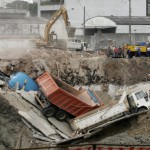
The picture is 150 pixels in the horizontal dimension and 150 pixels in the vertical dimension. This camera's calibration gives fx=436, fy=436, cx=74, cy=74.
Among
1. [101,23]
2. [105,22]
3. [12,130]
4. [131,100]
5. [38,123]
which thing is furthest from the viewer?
[105,22]

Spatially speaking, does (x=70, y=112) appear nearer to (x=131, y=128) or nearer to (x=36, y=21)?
(x=131, y=128)

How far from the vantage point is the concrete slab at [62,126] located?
1795cm

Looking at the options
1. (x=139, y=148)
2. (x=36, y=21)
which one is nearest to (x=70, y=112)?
(x=139, y=148)

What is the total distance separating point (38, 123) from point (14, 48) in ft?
53.8

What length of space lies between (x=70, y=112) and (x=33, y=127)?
255cm

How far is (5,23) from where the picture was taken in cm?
6141

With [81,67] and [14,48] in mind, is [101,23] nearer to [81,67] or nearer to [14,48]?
[14,48]

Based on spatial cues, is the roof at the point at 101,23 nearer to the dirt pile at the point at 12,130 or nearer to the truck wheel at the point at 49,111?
the truck wheel at the point at 49,111

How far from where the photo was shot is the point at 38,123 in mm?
17328

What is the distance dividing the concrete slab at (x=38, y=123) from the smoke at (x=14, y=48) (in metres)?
12.5

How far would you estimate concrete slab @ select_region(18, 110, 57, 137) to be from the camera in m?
17.0

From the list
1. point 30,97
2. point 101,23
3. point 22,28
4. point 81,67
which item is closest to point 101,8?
point 101,23

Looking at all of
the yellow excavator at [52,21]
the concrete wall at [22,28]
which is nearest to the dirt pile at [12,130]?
the yellow excavator at [52,21]

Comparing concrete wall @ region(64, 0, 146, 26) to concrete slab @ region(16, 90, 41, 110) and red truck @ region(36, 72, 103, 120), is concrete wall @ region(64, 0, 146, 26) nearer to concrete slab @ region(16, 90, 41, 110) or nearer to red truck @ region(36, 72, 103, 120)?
concrete slab @ region(16, 90, 41, 110)
